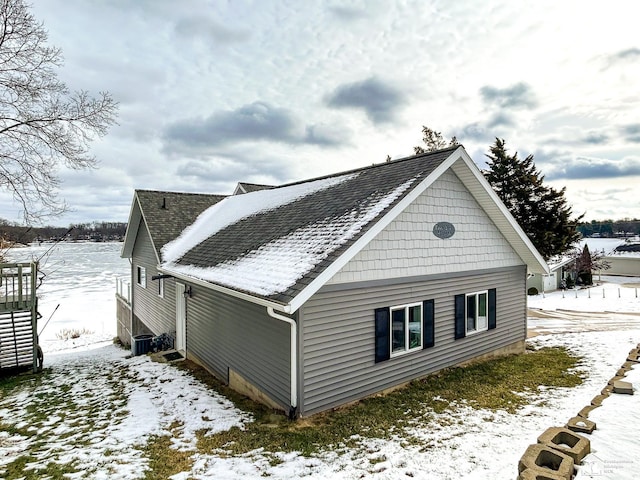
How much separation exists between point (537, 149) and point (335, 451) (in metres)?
29.4

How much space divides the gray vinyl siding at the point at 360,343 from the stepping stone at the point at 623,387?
11.2 feet

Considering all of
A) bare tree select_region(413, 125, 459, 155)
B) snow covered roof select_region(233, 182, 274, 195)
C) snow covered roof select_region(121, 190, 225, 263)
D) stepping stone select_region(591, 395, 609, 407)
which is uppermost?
bare tree select_region(413, 125, 459, 155)

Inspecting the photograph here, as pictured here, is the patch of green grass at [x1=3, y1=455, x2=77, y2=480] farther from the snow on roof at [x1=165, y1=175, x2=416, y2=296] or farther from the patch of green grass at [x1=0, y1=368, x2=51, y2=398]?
the patch of green grass at [x1=0, y1=368, x2=51, y2=398]

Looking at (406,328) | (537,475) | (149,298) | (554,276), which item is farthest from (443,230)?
(554,276)

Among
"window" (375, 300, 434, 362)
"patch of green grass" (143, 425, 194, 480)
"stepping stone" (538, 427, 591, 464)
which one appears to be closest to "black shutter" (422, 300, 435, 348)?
"window" (375, 300, 434, 362)

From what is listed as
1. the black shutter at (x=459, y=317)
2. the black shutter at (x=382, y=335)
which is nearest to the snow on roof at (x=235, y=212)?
the black shutter at (x=459, y=317)

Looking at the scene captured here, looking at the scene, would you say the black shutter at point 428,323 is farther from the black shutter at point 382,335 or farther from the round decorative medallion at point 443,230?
the round decorative medallion at point 443,230

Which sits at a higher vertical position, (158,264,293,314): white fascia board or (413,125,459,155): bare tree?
(413,125,459,155): bare tree

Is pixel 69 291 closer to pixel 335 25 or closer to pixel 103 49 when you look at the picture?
pixel 103 49

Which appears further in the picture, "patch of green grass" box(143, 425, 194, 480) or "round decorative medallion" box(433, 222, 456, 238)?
"round decorative medallion" box(433, 222, 456, 238)

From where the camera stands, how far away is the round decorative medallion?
8.90m

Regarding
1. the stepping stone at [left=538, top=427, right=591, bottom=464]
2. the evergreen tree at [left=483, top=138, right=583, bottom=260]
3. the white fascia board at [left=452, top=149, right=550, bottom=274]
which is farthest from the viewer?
the evergreen tree at [left=483, top=138, right=583, bottom=260]

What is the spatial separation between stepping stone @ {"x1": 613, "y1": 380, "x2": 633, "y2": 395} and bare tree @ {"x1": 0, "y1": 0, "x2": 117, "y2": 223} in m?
14.6

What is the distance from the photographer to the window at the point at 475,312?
965 cm
